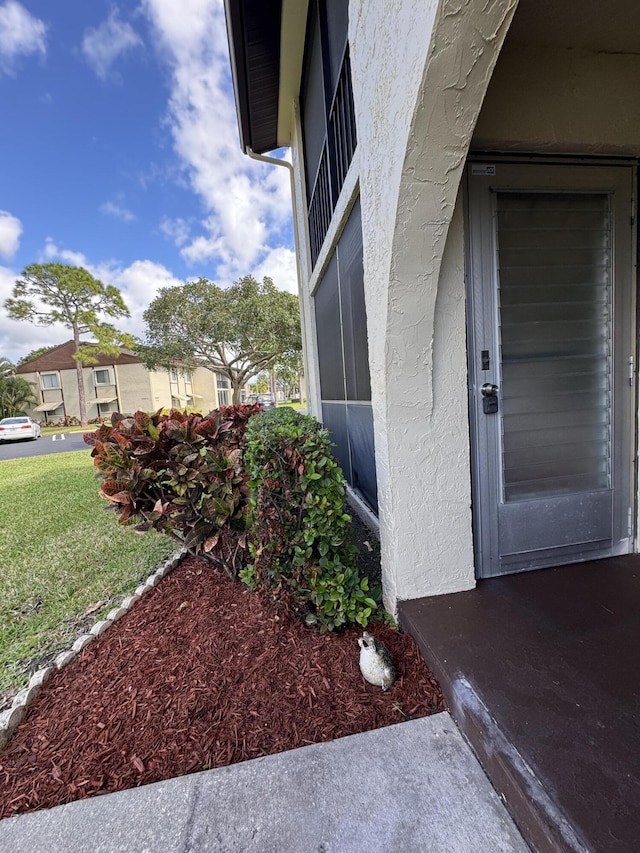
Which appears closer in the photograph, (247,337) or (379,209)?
(379,209)

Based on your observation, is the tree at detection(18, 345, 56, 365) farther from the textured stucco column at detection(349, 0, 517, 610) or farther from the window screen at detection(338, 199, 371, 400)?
the textured stucco column at detection(349, 0, 517, 610)

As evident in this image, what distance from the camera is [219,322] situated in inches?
651

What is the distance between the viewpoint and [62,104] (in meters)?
9.74

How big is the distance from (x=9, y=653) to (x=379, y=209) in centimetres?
336

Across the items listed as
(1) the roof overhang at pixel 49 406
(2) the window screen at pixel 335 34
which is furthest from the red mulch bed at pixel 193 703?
(1) the roof overhang at pixel 49 406

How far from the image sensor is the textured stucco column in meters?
1.27

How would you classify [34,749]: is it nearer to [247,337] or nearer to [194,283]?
[247,337]

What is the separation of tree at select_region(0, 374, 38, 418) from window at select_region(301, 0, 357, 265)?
1214 inches

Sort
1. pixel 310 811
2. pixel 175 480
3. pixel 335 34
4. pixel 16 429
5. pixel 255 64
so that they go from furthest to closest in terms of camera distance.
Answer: pixel 16 429, pixel 255 64, pixel 335 34, pixel 175 480, pixel 310 811

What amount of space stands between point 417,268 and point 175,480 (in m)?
1.91

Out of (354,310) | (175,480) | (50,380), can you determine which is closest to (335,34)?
(354,310)

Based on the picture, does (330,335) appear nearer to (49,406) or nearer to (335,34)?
(335,34)

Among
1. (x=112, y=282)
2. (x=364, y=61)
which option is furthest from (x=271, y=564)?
(x=112, y=282)

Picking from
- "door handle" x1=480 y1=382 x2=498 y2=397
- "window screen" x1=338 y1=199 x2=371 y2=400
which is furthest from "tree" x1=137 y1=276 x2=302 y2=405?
"door handle" x1=480 y1=382 x2=498 y2=397
